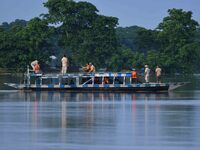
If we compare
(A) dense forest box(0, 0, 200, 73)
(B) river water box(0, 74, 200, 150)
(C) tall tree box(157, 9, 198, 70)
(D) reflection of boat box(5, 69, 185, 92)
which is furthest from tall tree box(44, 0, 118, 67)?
(B) river water box(0, 74, 200, 150)

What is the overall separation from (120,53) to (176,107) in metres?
92.5

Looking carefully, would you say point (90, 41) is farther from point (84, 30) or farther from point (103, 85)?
point (103, 85)

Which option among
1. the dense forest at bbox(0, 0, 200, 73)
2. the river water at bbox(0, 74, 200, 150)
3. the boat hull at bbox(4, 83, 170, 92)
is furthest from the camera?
the dense forest at bbox(0, 0, 200, 73)

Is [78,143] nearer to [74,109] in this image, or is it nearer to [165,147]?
[165,147]

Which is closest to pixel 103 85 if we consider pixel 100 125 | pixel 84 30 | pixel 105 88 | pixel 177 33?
pixel 105 88

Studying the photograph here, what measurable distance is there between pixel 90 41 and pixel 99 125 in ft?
333

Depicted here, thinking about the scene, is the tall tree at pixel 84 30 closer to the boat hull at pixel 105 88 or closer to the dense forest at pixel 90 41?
the dense forest at pixel 90 41

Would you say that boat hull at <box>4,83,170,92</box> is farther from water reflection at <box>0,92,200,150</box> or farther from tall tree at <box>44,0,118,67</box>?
tall tree at <box>44,0,118,67</box>

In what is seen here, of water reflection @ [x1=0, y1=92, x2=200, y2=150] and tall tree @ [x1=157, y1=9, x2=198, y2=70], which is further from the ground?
tall tree @ [x1=157, y1=9, x2=198, y2=70]

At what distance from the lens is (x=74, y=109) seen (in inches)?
1439

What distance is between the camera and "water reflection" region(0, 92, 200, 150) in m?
23.7

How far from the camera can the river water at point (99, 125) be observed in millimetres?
23531

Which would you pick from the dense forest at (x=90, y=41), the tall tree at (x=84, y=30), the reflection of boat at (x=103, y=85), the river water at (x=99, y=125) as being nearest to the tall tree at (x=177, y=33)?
the dense forest at (x=90, y=41)

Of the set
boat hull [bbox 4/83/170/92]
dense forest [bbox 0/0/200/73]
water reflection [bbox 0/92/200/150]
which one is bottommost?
water reflection [bbox 0/92/200/150]
